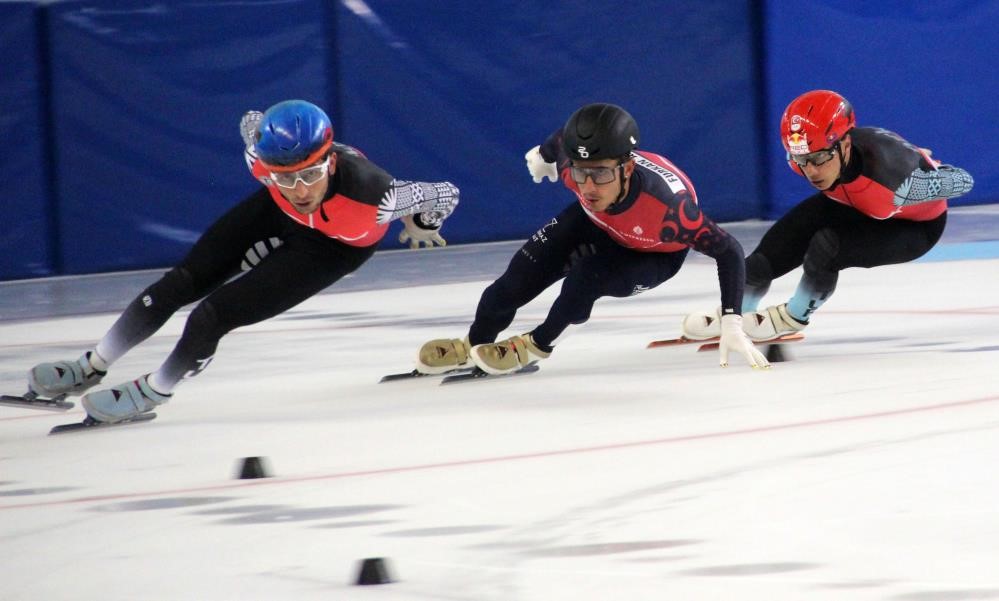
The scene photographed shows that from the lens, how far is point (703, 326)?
6895mm

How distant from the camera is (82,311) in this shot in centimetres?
979

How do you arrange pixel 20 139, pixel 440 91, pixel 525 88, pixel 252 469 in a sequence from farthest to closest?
1. pixel 525 88
2. pixel 440 91
3. pixel 20 139
4. pixel 252 469

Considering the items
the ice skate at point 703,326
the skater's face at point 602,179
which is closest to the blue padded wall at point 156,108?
the ice skate at point 703,326

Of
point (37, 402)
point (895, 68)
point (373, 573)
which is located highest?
point (895, 68)

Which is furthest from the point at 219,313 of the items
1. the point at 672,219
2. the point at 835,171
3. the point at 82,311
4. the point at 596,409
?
the point at 82,311

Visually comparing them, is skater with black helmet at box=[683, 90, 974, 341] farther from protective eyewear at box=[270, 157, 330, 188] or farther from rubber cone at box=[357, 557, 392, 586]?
rubber cone at box=[357, 557, 392, 586]

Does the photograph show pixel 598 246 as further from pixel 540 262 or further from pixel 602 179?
pixel 602 179

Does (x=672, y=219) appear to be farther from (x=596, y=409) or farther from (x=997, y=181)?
(x=997, y=181)

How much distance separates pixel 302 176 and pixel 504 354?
4.30ft

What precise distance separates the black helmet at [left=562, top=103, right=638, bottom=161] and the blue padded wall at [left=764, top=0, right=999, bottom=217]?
27.6ft

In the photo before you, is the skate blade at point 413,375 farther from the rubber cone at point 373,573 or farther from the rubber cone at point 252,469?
the rubber cone at point 373,573

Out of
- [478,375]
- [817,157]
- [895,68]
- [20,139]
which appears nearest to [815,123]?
[817,157]

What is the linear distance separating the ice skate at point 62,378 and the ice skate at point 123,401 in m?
0.20

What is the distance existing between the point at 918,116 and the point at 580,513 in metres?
11.3
